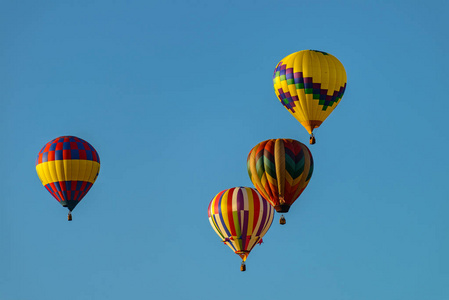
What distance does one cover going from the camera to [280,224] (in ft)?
211

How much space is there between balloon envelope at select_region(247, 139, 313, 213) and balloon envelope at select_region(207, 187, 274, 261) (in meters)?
3.86

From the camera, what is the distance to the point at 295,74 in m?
66.1

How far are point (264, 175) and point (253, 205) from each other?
481cm

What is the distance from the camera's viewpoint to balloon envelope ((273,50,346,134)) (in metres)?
65.9

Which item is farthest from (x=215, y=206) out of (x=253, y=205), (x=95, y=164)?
(x=95, y=164)

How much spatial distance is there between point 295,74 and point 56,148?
40.9ft

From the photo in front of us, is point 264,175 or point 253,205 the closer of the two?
point 264,175

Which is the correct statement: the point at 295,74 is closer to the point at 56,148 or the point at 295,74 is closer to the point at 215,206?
the point at 215,206

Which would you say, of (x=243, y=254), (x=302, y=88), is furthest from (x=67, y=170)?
(x=302, y=88)

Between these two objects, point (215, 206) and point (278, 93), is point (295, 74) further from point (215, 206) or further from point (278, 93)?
point (215, 206)

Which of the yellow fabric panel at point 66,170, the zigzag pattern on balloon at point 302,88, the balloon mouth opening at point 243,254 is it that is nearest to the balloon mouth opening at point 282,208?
the balloon mouth opening at point 243,254

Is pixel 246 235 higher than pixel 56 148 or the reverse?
the reverse

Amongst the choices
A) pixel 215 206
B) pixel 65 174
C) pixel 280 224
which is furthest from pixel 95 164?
pixel 280 224

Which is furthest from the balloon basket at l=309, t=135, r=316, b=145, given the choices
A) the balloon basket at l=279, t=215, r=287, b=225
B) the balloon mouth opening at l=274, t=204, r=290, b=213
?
the balloon basket at l=279, t=215, r=287, b=225
